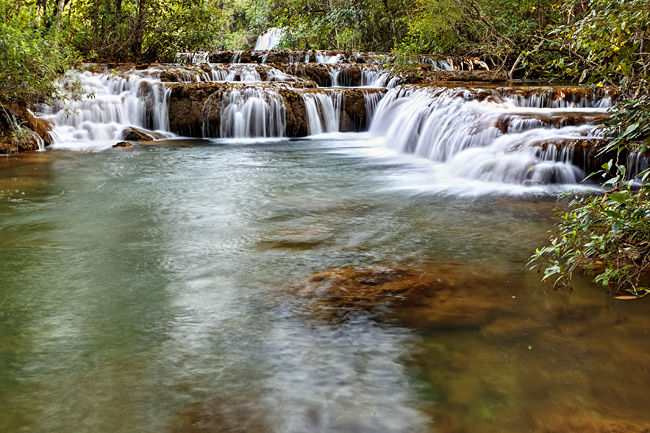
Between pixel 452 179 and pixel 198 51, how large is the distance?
14.1 metres

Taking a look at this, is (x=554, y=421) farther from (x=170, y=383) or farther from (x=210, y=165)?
(x=210, y=165)

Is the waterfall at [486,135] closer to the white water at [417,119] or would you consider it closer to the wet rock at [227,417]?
the white water at [417,119]

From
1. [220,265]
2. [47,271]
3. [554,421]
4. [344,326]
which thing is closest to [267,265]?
[220,265]

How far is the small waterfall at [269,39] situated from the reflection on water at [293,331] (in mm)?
22654

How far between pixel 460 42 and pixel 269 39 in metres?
12.8

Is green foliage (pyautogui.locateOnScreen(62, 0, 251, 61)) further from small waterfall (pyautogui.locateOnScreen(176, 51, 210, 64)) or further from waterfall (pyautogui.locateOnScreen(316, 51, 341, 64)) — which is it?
waterfall (pyautogui.locateOnScreen(316, 51, 341, 64))

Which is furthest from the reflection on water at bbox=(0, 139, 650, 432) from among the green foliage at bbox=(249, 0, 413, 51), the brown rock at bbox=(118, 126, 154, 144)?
the green foliage at bbox=(249, 0, 413, 51)

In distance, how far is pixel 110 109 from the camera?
1303 cm

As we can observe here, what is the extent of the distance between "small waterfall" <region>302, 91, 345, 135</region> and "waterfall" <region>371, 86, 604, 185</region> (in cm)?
171

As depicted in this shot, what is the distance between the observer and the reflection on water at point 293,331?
246 centimetres

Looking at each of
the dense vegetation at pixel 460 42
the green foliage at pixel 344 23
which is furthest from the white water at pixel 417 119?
the green foliage at pixel 344 23

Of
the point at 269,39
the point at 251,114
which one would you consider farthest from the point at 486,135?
Answer: the point at 269,39

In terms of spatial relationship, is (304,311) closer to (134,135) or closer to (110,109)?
(134,135)

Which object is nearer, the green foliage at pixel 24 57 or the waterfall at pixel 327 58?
the green foliage at pixel 24 57
